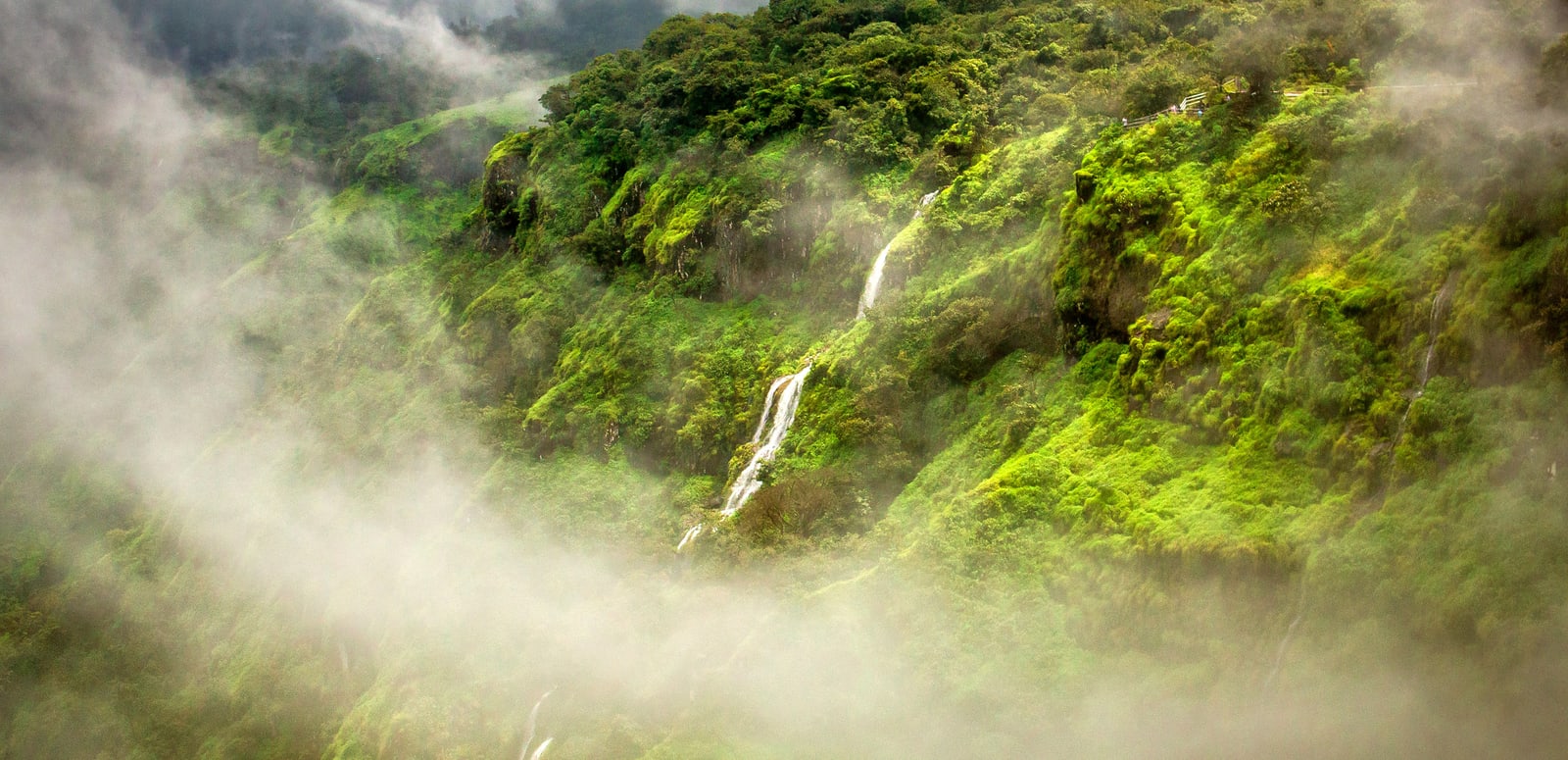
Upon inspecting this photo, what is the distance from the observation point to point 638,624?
37.2 meters

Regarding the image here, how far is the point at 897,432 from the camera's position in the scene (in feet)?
120

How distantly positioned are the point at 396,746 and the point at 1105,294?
90.7 ft

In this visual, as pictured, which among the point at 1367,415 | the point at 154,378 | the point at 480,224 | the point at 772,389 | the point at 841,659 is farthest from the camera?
the point at 154,378

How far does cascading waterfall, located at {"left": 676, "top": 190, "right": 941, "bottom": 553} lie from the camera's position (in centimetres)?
4000

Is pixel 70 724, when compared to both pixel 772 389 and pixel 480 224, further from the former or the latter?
pixel 772 389

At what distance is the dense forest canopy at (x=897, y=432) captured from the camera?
69.4 ft

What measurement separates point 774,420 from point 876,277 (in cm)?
652

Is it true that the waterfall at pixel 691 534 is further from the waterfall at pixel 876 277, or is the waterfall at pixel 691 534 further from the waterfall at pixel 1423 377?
the waterfall at pixel 1423 377

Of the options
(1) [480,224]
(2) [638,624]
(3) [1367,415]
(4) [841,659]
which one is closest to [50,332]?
(1) [480,224]

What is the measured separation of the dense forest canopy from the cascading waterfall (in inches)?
11.4

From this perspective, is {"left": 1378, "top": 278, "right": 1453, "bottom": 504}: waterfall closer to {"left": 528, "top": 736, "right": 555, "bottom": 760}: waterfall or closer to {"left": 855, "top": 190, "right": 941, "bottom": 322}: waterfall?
{"left": 855, "top": 190, "right": 941, "bottom": 322}: waterfall

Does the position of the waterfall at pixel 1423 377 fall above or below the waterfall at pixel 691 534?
above

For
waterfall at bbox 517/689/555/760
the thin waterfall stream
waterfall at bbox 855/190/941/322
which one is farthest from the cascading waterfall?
the thin waterfall stream

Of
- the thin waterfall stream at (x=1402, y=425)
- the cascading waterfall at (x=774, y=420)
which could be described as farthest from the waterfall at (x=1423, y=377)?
the cascading waterfall at (x=774, y=420)
